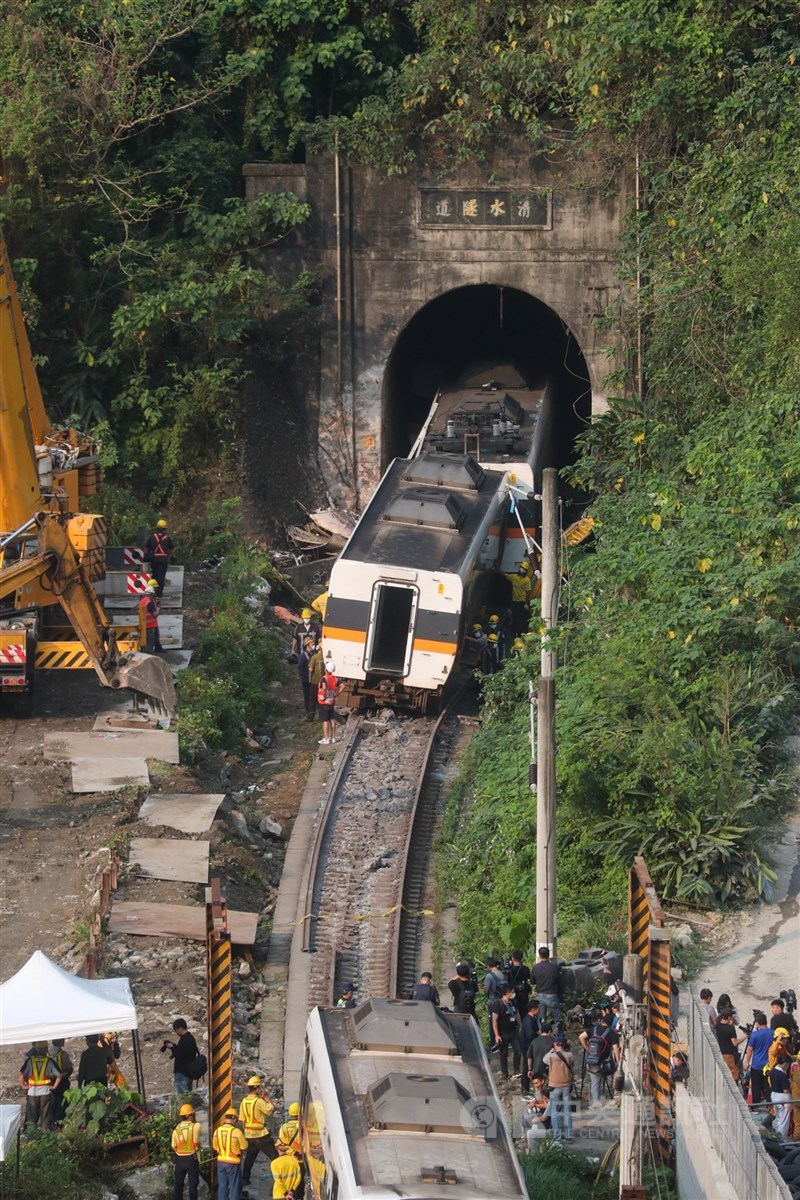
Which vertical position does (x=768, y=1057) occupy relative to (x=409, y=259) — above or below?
below

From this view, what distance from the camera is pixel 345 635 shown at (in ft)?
81.2

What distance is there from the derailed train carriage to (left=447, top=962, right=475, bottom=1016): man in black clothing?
26.6 ft

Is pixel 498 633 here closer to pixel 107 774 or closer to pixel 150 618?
pixel 150 618

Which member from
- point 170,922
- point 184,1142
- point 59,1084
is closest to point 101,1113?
point 59,1084

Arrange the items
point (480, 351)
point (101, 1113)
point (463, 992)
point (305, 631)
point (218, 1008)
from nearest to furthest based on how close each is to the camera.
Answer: point (101, 1113) < point (218, 1008) < point (463, 992) < point (305, 631) < point (480, 351)

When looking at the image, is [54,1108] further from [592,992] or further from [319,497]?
[319,497]

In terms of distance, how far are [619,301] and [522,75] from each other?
416 centimetres

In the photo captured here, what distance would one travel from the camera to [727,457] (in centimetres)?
2644

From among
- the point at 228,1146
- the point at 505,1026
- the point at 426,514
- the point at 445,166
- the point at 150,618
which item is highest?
the point at 445,166

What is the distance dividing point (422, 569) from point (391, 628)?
3.66 feet

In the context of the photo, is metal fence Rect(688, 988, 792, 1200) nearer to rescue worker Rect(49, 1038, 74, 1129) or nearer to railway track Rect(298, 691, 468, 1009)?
rescue worker Rect(49, 1038, 74, 1129)

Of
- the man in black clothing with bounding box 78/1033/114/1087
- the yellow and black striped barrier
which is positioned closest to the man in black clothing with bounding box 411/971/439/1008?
the yellow and black striped barrier

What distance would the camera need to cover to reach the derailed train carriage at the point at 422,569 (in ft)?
80.4

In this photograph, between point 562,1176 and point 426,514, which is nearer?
point 562,1176
